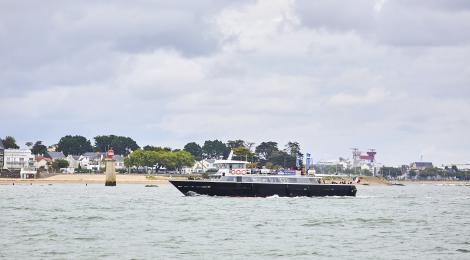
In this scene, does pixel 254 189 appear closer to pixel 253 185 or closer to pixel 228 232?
pixel 253 185

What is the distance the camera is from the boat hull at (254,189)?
4311 inches

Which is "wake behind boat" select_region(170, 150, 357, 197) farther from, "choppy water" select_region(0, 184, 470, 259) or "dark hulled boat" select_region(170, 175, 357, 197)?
"choppy water" select_region(0, 184, 470, 259)

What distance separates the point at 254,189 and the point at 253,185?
470 mm

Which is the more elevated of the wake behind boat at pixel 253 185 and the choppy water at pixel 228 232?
the wake behind boat at pixel 253 185

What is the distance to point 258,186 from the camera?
110m

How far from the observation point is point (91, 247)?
54.1m

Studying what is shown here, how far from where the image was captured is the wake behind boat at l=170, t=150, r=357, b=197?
Answer: 110 metres

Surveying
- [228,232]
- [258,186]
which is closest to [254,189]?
[258,186]

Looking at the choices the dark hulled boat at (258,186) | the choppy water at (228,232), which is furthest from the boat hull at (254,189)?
the choppy water at (228,232)

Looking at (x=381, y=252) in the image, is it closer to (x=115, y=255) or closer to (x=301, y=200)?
(x=115, y=255)

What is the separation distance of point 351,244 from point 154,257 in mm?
13716

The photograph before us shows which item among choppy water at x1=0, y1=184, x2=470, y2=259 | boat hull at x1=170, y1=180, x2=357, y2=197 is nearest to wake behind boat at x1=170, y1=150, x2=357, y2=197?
boat hull at x1=170, y1=180, x2=357, y2=197

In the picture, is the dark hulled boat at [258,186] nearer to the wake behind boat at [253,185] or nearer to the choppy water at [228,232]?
the wake behind boat at [253,185]

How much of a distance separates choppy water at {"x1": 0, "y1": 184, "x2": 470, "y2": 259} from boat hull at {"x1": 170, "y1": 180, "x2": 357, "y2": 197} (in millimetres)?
11756
